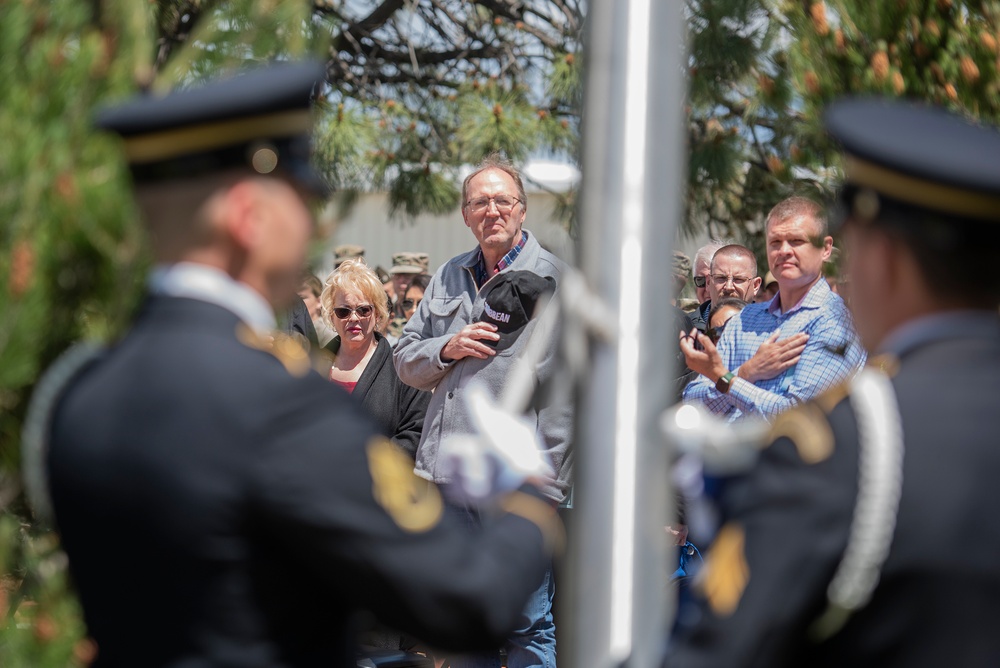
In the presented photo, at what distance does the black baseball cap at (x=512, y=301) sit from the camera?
4.02m

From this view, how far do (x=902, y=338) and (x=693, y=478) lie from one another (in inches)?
12.2

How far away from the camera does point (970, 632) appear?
1326 mm

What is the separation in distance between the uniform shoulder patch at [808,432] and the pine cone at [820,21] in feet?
5.27

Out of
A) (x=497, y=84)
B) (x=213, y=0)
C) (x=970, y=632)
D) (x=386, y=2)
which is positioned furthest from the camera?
(x=386, y=2)

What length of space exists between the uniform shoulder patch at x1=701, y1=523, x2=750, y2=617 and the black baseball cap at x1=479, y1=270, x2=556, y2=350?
2.56 meters

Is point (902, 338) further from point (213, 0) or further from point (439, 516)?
point (213, 0)

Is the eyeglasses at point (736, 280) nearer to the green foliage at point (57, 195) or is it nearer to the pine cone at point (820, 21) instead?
the pine cone at point (820, 21)

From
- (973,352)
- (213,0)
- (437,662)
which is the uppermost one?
(213,0)

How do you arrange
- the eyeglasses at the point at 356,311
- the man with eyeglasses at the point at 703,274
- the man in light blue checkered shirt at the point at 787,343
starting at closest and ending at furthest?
the man in light blue checkered shirt at the point at 787,343 → the eyeglasses at the point at 356,311 → the man with eyeglasses at the point at 703,274

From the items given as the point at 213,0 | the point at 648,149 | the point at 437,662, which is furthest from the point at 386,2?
the point at 648,149

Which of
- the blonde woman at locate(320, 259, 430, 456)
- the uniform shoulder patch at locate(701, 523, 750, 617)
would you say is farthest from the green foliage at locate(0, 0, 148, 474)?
the blonde woman at locate(320, 259, 430, 456)

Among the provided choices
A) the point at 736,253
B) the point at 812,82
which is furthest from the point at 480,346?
the point at 736,253

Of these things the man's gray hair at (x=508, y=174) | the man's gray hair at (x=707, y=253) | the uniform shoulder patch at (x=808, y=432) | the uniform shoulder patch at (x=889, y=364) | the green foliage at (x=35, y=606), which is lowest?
the green foliage at (x=35, y=606)

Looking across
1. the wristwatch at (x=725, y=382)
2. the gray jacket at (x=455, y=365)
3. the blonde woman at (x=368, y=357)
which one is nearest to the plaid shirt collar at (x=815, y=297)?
the wristwatch at (x=725, y=382)
